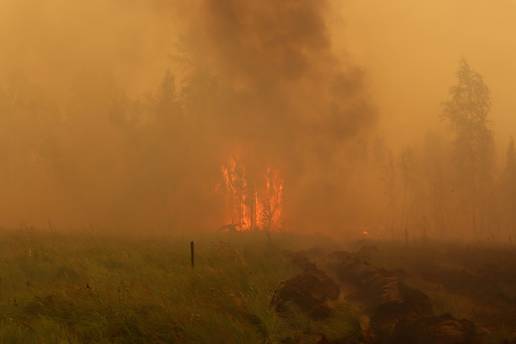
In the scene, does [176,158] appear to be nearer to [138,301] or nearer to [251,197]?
[251,197]

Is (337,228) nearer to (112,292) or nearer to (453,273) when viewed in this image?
(453,273)

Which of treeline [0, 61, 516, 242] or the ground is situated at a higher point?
treeline [0, 61, 516, 242]

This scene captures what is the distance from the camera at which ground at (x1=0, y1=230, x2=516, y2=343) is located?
7438 mm

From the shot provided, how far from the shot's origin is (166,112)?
45344 mm

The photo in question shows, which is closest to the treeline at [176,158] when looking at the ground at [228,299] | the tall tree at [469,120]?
the tall tree at [469,120]

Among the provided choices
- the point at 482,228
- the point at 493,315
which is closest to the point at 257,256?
the point at 493,315

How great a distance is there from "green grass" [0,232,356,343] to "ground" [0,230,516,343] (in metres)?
0.02

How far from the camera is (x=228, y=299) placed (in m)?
9.11

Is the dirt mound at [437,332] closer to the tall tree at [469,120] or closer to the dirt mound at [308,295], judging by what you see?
the dirt mound at [308,295]

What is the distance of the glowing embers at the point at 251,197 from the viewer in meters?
44.8

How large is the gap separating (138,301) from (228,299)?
1860 mm

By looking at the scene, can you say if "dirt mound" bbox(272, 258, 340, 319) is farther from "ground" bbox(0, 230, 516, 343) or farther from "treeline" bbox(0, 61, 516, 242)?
"treeline" bbox(0, 61, 516, 242)

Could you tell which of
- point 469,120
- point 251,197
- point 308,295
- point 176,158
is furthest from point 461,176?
point 308,295

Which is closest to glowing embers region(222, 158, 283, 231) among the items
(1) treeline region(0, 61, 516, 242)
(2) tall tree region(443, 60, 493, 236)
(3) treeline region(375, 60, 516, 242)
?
(1) treeline region(0, 61, 516, 242)
